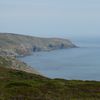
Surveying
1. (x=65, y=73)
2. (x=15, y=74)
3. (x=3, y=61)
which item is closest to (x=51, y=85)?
(x=15, y=74)

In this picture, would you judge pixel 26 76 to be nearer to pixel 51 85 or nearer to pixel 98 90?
pixel 51 85

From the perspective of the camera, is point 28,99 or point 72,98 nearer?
point 28,99

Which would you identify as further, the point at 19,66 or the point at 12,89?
the point at 19,66

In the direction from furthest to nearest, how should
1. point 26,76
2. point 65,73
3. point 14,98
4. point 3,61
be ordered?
point 65,73 → point 3,61 → point 26,76 → point 14,98

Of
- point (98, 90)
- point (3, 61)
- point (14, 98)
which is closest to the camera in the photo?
point (14, 98)

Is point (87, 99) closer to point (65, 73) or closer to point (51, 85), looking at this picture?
point (51, 85)

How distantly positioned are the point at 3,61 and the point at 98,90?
134 meters

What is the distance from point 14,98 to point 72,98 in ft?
14.3

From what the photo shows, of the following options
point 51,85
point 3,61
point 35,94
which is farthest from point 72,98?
point 3,61

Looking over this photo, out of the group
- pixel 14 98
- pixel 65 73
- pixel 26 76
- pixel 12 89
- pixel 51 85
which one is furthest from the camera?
pixel 65 73

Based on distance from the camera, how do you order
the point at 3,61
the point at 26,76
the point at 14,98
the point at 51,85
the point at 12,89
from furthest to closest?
1. the point at 3,61
2. the point at 26,76
3. the point at 51,85
4. the point at 12,89
5. the point at 14,98

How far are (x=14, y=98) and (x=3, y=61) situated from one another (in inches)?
5563

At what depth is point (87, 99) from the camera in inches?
1025

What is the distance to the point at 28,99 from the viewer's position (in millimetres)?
24391
